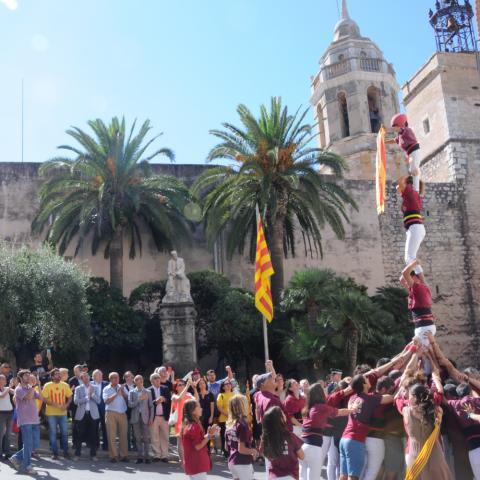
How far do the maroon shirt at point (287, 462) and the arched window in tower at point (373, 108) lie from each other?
30.4 metres

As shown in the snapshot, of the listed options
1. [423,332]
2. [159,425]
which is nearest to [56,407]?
[159,425]

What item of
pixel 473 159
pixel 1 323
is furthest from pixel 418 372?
pixel 473 159

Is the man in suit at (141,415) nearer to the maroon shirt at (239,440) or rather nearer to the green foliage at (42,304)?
the maroon shirt at (239,440)

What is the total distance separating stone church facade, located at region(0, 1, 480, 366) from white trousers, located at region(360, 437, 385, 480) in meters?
20.5

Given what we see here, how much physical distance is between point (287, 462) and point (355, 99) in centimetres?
3010

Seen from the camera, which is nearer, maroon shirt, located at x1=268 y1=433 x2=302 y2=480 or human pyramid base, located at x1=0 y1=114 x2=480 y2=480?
maroon shirt, located at x1=268 y1=433 x2=302 y2=480

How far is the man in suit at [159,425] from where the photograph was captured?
10766 mm

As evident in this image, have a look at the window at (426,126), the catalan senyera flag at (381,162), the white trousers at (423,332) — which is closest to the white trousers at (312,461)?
the white trousers at (423,332)

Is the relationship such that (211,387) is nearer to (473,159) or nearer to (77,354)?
(77,354)

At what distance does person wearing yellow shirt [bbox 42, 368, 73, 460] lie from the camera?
34.8 feet

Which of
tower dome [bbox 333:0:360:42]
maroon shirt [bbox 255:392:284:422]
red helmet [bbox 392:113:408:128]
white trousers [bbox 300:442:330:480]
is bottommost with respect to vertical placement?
white trousers [bbox 300:442:330:480]

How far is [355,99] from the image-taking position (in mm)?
33469

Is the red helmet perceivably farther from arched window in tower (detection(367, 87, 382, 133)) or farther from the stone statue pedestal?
arched window in tower (detection(367, 87, 382, 133))

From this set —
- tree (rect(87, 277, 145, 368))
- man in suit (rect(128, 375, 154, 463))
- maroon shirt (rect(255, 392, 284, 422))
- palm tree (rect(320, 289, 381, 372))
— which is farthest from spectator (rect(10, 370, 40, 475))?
tree (rect(87, 277, 145, 368))
